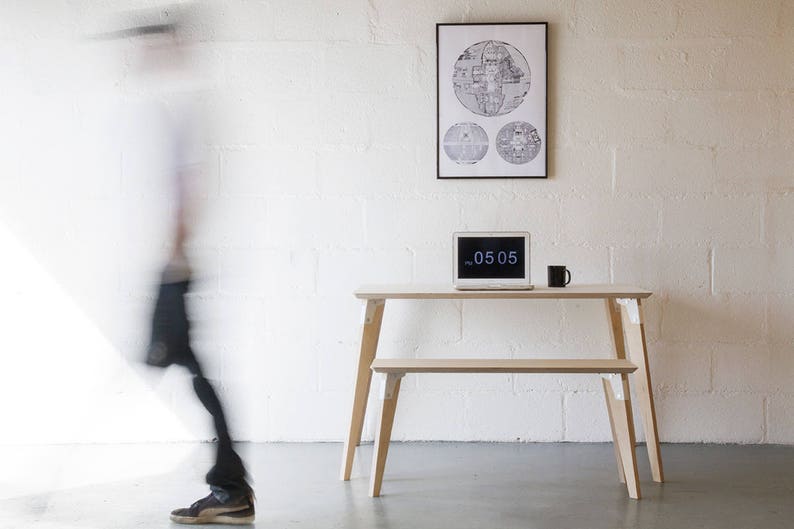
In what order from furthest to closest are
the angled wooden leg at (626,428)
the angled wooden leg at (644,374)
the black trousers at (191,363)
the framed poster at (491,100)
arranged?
the framed poster at (491,100), the angled wooden leg at (644,374), the angled wooden leg at (626,428), the black trousers at (191,363)

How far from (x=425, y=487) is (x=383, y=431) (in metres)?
0.29

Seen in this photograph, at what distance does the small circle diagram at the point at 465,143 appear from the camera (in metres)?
3.50

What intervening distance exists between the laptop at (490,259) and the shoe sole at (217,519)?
1104 mm

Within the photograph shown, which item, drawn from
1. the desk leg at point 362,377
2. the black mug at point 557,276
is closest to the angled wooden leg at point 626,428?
the black mug at point 557,276

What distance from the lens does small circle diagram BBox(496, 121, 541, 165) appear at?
349cm

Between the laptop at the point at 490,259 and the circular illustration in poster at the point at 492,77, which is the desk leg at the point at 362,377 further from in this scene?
the circular illustration in poster at the point at 492,77

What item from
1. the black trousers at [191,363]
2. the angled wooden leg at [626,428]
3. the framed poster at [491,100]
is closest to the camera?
the black trousers at [191,363]

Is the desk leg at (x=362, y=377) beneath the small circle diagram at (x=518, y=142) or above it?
beneath

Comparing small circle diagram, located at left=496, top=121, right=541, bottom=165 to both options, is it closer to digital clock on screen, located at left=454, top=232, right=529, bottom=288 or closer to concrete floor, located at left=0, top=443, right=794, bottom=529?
digital clock on screen, located at left=454, top=232, right=529, bottom=288

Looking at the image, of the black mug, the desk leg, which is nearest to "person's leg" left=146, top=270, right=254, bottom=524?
the desk leg

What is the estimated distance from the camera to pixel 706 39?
347 cm

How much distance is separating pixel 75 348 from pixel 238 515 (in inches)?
57.4

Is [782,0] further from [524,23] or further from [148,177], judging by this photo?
[148,177]

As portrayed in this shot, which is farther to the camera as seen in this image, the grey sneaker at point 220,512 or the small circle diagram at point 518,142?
the small circle diagram at point 518,142
